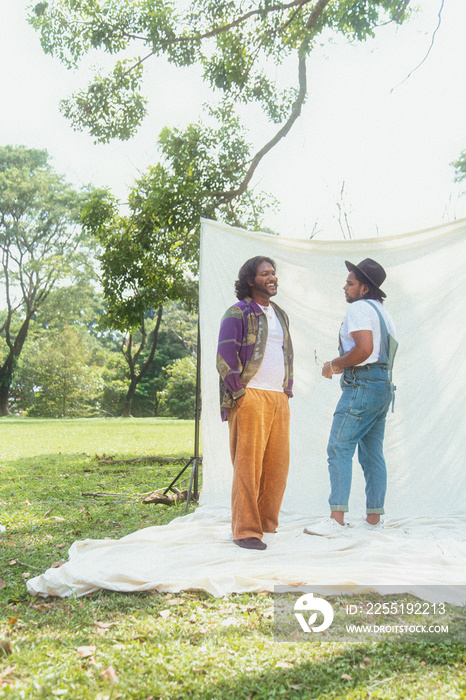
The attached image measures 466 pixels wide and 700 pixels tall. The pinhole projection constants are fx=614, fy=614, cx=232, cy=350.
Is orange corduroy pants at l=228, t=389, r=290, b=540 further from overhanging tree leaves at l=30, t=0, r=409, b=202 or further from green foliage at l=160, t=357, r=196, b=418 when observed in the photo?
green foliage at l=160, t=357, r=196, b=418

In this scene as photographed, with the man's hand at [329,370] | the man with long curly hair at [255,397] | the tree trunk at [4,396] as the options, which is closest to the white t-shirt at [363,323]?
the man's hand at [329,370]

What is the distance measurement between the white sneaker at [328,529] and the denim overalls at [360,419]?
10 cm

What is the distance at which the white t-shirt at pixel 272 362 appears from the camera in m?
3.86

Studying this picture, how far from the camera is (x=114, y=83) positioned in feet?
29.9

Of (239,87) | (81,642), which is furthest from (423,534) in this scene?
(239,87)

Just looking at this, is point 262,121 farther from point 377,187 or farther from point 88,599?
point 88,599

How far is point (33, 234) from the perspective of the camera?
2905cm

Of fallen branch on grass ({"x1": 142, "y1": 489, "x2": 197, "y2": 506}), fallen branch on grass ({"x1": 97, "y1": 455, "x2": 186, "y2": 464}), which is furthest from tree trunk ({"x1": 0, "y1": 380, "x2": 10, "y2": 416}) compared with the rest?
fallen branch on grass ({"x1": 142, "y1": 489, "x2": 197, "y2": 506})

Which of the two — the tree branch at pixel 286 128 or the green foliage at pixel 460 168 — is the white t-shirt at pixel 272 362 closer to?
the tree branch at pixel 286 128

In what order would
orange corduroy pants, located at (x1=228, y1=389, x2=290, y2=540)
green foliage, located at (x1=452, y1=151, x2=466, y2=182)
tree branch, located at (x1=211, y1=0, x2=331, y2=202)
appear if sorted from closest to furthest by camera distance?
orange corduroy pants, located at (x1=228, y1=389, x2=290, y2=540)
tree branch, located at (x1=211, y1=0, x2=331, y2=202)
green foliage, located at (x1=452, y1=151, x2=466, y2=182)

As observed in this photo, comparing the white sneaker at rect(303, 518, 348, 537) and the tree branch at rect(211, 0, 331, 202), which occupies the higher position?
the tree branch at rect(211, 0, 331, 202)

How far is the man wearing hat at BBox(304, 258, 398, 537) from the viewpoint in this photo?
393 cm

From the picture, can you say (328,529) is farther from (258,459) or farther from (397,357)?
(397,357)

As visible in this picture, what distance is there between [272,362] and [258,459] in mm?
615
